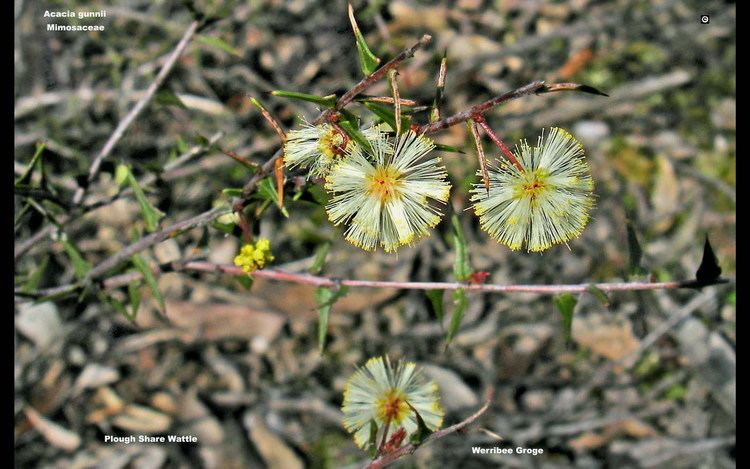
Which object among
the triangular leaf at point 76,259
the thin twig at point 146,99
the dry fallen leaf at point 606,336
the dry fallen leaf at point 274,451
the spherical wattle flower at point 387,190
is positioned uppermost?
the thin twig at point 146,99

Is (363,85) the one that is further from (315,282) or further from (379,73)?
(315,282)

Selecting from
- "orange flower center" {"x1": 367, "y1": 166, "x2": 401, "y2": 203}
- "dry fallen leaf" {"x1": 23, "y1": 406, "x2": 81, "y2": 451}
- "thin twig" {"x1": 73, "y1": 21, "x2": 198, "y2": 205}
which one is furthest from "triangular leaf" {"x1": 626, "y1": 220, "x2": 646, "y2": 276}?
"dry fallen leaf" {"x1": 23, "y1": 406, "x2": 81, "y2": 451}

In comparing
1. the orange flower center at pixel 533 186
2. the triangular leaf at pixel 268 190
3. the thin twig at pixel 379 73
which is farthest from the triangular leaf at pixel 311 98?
the orange flower center at pixel 533 186

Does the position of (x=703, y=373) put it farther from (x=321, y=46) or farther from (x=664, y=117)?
(x=321, y=46)

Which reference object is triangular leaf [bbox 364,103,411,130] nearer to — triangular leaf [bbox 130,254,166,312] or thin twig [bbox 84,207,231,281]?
thin twig [bbox 84,207,231,281]

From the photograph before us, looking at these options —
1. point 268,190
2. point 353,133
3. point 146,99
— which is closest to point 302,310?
point 146,99

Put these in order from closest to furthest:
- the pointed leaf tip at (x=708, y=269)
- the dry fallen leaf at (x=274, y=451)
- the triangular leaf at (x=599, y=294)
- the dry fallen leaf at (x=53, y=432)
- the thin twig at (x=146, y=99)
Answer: the pointed leaf tip at (x=708, y=269)
the triangular leaf at (x=599, y=294)
the thin twig at (x=146, y=99)
the dry fallen leaf at (x=53, y=432)
the dry fallen leaf at (x=274, y=451)

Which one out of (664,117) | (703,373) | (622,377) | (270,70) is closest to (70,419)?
(270,70)

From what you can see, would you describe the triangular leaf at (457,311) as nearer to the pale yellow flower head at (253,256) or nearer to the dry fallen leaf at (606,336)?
the pale yellow flower head at (253,256)
